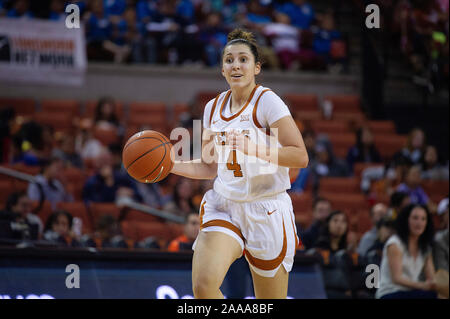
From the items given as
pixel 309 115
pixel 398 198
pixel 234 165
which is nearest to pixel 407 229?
pixel 398 198

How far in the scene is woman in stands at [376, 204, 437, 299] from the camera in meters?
6.41

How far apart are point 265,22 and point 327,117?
2.72 metres

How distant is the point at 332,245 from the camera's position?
700cm

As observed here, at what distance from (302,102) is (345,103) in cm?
81

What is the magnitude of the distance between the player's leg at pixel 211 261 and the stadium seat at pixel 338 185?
20.1 feet

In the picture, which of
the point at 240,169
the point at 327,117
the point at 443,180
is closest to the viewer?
the point at 240,169

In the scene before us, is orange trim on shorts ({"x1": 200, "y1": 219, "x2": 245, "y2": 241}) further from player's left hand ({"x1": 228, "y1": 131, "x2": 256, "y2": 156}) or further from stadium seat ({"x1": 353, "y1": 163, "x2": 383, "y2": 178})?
stadium seat ({"x1": 353, "y1": 163, "x2": 383, "y2": 178})

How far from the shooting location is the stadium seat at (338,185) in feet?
33.0

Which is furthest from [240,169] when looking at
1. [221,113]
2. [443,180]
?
[443,180]

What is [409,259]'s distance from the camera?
6.62 m

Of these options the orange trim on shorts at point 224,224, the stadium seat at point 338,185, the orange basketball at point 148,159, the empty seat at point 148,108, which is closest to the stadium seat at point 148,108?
the empty seat at point 148,108

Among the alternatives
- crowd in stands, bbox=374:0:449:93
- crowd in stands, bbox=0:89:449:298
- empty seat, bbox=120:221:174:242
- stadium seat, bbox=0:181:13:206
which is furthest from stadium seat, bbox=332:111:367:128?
stadium seat, bbox=0:181:13:206

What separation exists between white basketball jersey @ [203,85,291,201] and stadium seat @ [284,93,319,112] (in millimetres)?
8234

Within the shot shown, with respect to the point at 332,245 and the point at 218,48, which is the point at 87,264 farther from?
the point at 218,48
